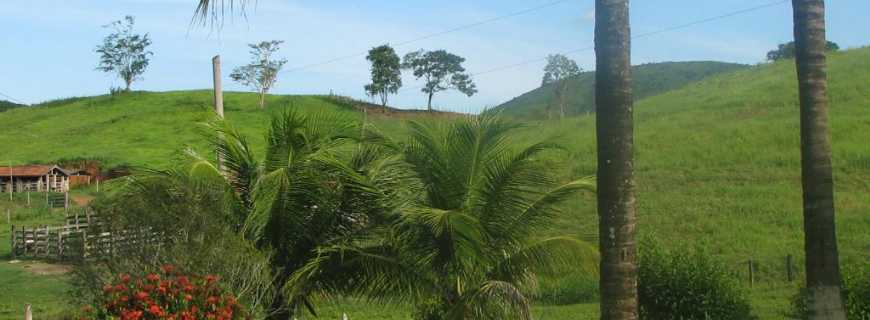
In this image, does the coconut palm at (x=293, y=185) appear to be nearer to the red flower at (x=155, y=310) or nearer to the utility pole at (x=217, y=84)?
the red flower at (x=155, y=310)

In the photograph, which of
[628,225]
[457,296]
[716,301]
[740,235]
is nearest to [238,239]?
[457,296]

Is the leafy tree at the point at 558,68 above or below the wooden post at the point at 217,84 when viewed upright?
above

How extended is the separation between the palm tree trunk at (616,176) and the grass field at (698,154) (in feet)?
16.1

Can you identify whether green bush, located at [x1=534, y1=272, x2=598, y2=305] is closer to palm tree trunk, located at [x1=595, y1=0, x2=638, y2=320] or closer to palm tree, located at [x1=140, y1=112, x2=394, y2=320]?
palm tree, located at [x1=140, y1=112, x2=394, y2=320]

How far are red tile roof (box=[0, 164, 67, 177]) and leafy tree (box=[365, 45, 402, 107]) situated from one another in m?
41.8

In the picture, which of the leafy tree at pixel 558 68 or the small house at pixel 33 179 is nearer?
the small house at pixel 33 179

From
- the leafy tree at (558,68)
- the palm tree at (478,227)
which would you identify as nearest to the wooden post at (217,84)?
the palm tree at (478,227)

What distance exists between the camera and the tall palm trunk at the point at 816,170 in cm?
841

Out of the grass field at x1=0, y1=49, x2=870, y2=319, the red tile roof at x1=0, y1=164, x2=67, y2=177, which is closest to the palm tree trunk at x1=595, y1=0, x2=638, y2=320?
the grass field at x1=0, y1=49, x2=870, y2=319

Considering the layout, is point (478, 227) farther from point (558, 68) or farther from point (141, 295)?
point (558, 68)

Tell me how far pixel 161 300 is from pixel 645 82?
136579 millimetres

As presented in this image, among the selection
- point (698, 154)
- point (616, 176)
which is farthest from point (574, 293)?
point (698, 154)

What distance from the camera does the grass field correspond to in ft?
74.5

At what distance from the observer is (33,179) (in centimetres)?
6400
